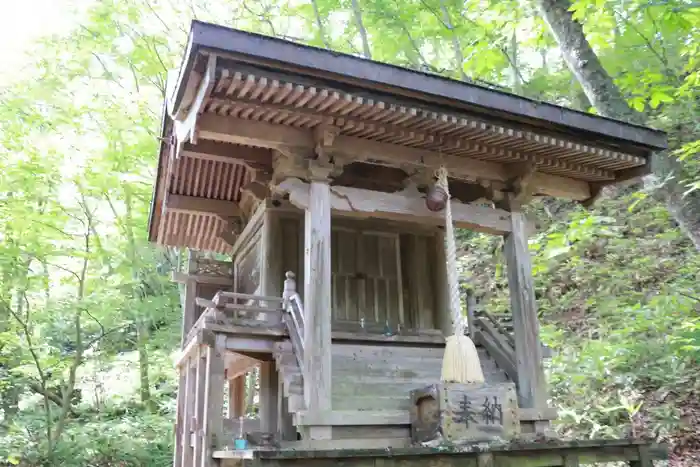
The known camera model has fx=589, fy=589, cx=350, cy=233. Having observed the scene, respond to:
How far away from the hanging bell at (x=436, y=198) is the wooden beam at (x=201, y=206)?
4408 mm

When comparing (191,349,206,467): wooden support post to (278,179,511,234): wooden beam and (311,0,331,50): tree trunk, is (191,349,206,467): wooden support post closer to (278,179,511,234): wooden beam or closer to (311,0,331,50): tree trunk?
(278,179,511,234): wooden beam

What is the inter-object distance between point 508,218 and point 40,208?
12531mm

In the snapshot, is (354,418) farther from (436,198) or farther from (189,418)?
(189,418)

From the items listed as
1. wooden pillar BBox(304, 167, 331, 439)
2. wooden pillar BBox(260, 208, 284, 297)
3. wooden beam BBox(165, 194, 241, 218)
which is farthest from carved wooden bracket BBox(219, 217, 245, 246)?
wooden pillar BBox(304, 167, 331, 439)

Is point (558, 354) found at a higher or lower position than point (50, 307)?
lower

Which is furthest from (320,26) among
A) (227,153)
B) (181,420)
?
(181,420)

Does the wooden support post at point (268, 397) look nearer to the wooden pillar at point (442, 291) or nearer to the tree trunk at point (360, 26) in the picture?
the wooden pillar at point (442, 291)

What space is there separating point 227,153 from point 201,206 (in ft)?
8.48

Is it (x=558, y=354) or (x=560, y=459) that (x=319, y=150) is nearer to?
(x=560, y=459)

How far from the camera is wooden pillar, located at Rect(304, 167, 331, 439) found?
252 inches

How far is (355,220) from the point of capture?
364 inches

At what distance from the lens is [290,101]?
20.9ft

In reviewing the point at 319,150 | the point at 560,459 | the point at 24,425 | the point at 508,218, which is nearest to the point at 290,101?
the point at 319,150

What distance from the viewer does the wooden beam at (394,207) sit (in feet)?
23.0
